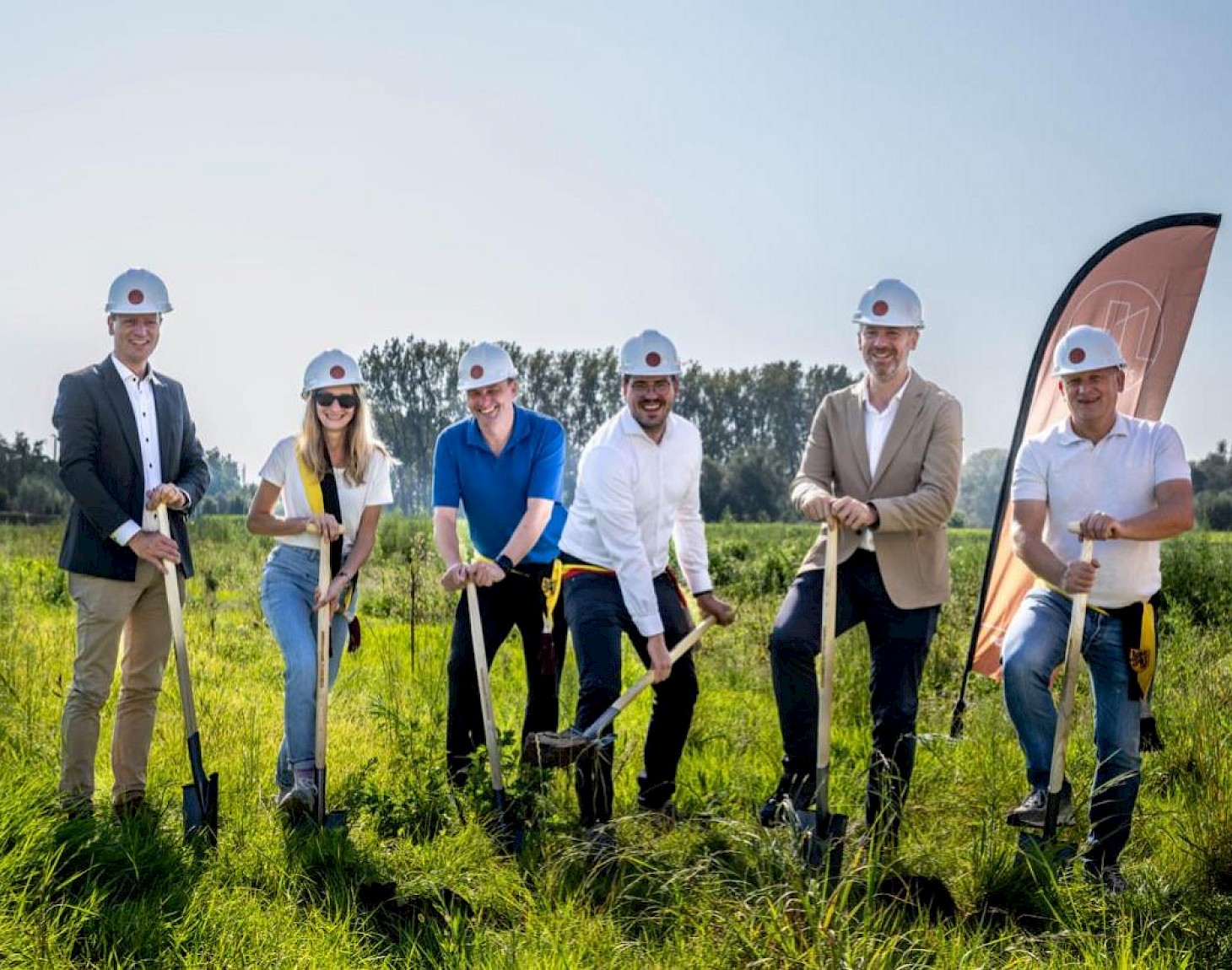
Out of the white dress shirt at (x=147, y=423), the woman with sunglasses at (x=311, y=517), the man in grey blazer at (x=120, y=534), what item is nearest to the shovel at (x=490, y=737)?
the woman with sunglasses at (x=311, y=517)

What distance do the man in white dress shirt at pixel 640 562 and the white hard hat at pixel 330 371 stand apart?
1.13 m

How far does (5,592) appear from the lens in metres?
10.1

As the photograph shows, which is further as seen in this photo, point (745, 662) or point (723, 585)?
point (723, 585)

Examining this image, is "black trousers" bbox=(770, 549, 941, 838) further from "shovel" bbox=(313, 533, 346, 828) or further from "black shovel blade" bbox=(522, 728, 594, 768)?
"shovel" bbox=(313, 533, 346, 828)

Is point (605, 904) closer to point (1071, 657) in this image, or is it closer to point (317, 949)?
point (317, 949)

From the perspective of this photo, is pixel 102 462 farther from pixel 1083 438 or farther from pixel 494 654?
pixel 1083 438

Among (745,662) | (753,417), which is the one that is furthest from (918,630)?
(753,417)

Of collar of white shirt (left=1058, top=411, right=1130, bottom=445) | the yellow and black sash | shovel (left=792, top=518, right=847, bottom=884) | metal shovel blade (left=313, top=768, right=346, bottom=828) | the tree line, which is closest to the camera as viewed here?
shovel (left=792, top=518, right=847, bottom=884)

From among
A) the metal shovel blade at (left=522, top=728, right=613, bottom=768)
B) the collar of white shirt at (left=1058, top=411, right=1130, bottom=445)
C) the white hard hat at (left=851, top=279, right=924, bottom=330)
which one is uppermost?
the white hard hat at (left=851, top=279, right=924, bottom=330)

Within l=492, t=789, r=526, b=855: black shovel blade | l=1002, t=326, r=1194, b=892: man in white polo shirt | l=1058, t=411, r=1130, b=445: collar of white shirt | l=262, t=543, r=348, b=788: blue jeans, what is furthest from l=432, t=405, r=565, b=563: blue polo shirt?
l=1058, t=411, r=1130, b=445: collar of white shirt

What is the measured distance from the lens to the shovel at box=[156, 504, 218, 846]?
498 centimetres

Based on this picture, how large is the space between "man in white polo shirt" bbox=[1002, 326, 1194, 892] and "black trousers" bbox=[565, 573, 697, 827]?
1.43m

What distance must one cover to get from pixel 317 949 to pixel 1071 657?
2.98 m

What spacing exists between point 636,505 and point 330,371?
4.90 ft
